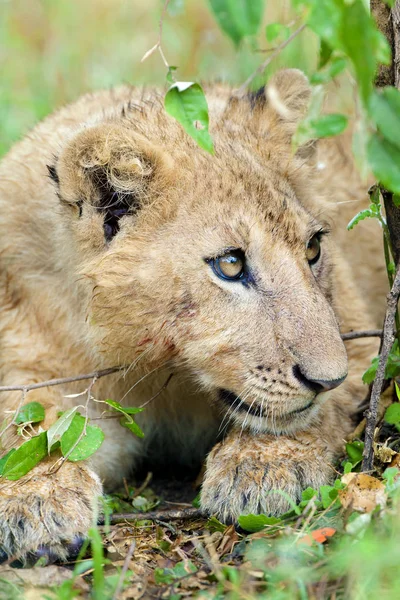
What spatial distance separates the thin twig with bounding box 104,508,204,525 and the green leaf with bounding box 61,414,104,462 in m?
0.31

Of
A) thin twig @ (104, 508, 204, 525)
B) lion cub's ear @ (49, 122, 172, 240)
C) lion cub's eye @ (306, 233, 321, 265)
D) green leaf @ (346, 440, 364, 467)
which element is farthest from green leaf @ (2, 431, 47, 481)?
lion cub's eye @ (306, 233, 321, 265)

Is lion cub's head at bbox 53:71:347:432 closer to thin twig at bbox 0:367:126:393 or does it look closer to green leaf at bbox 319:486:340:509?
thin twig at bbox 0:367:126:393

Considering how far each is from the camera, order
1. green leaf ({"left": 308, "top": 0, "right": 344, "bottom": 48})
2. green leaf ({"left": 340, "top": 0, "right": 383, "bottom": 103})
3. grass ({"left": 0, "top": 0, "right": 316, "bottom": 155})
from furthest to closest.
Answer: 1. grass ({"left": 0, "top": 0, "right": 316, "bottom": 155})
2. green leaf ({"left": 308, "top": 0, "right": 344, "bottom": 48})
3. green leaf ({"left": 340, "top": 0, "right": 383, "bottom": 103})

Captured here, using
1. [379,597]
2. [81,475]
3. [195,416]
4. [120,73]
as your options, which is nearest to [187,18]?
[120,73]

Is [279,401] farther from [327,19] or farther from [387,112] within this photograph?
[327,19]

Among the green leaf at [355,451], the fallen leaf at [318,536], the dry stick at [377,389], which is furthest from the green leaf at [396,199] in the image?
the fallen leaf at [318,536]

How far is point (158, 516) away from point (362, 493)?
96cm

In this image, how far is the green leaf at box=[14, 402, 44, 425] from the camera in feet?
12.6

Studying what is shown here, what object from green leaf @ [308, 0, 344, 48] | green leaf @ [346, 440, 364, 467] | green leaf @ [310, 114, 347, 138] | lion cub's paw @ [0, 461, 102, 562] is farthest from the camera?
green leaf @ [346, 440, 364, 467]

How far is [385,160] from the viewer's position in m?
2.60

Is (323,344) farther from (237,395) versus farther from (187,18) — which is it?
(187,18)

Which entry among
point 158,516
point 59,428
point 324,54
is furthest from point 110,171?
point 158,516

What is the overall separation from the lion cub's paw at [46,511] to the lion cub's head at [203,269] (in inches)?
24.0

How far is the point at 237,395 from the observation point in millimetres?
3582
